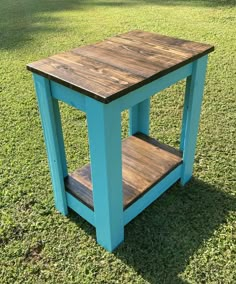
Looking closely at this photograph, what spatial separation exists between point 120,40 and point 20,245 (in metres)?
0.99

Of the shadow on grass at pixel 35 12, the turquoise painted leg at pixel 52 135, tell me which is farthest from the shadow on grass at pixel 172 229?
the shadow on grass at pixel 35 12

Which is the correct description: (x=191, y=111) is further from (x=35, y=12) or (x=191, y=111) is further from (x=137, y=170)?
(x=35, y=12)

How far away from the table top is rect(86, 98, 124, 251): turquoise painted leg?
6cm

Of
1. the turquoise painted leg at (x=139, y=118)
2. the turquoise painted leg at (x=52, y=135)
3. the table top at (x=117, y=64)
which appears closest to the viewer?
the table top at (x=117, y=64)

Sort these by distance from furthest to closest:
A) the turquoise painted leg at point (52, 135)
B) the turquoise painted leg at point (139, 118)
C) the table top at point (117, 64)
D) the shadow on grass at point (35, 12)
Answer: the shadow on grass at point (35, 12) → the turquoise painted leg at point (139, 118) → the turquoise painted leg at point (52, 135) → the table top at point (117, 64)

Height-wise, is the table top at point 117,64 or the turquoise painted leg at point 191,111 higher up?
the table top at point 117,64

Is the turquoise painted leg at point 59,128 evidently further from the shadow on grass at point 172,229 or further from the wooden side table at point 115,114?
the shadow on grass at point 172,229

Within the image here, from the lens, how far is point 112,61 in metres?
1.24

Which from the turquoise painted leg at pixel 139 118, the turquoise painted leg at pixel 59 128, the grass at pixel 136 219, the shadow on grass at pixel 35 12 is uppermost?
the turquoise painted leg at pixel 59 128

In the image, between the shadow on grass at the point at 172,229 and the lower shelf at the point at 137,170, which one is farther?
the lower shelf at the point at 137,170

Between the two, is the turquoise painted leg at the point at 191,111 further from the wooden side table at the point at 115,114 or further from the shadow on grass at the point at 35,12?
the shadow on grass at the point at 35,12

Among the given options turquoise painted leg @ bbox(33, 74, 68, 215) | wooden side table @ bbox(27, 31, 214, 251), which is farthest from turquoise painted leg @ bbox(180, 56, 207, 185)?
turquoise painted leg @ bbox(33, 74, 68, 215)

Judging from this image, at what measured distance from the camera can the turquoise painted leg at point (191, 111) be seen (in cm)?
142

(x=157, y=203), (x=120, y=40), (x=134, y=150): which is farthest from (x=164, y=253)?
(x=120, y=40)
